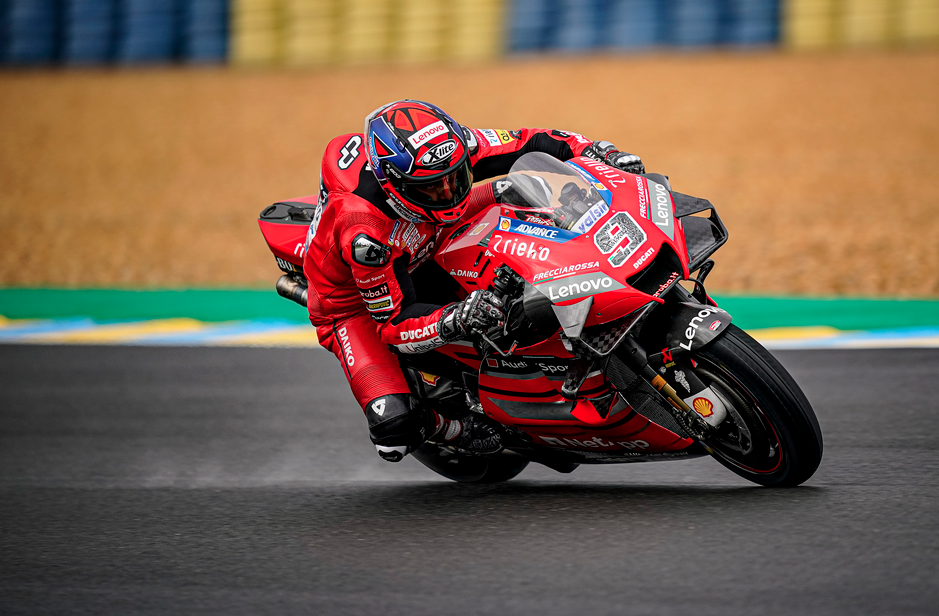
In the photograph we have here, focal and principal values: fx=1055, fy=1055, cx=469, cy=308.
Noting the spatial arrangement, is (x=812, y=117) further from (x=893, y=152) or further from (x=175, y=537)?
(x=175, y=537)

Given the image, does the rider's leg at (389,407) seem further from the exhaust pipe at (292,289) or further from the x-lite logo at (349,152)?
the x-lite logo at (349,152)

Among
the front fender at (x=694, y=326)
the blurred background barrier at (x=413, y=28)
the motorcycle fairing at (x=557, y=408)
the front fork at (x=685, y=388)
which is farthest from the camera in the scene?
the blurred background barrier at (x=413, y=28)

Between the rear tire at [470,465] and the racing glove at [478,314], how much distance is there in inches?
44.9

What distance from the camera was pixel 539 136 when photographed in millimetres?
4609

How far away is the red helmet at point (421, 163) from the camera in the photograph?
387 centimetres

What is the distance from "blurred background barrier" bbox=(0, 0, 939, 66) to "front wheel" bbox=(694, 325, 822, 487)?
15250 millimetres

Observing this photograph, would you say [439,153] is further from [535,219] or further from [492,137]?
[492,137]

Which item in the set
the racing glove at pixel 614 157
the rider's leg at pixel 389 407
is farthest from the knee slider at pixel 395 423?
the racing glove at pixel 614 157

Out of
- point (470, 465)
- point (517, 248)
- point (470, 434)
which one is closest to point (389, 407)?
A: point (470, 434)

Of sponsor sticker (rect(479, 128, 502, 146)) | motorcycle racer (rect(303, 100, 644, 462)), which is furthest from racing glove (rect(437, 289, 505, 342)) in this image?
sponsor sticker (rect(479, 128, 502, 146))

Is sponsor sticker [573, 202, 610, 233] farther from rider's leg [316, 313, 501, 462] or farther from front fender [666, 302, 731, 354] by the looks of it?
rider's leg [316, 313, 501, 462]

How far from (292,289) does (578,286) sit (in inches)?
66.4

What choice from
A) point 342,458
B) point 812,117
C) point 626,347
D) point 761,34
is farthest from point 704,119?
point 626,347

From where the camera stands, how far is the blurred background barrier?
1745cm
